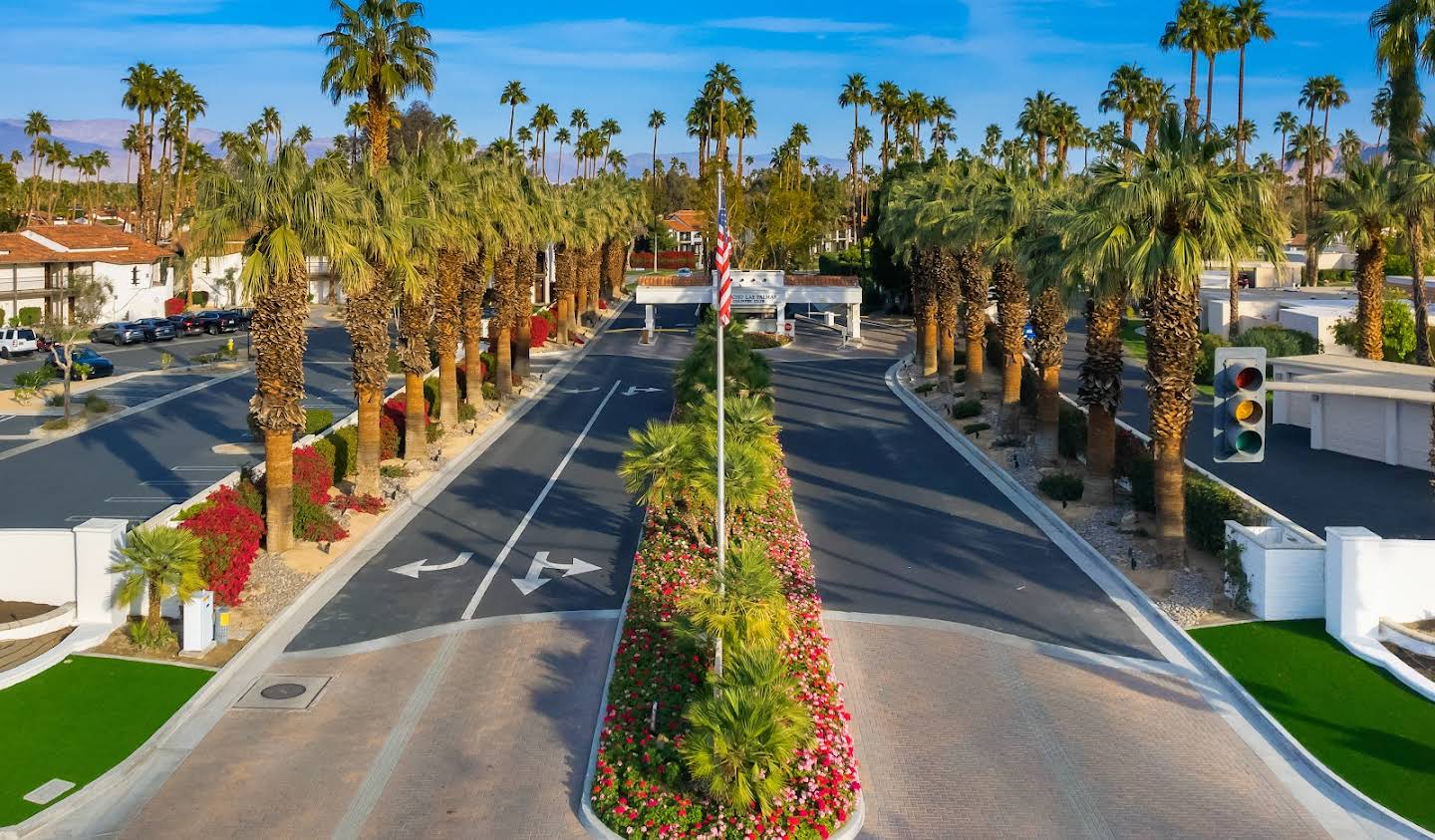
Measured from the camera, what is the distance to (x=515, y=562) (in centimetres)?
2698

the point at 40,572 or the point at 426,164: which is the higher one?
the point at 426,164

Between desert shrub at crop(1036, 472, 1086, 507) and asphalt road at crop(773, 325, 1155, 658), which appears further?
desert shrub at crop(1036, 472, 1086, 507)

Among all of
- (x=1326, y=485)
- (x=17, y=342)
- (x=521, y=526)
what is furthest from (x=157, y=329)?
(x=1326, y=485)

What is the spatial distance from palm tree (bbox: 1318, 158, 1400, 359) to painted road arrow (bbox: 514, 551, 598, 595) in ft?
85.9

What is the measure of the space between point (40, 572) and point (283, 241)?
7884 mm

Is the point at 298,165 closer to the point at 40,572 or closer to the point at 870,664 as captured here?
the point at 40,572

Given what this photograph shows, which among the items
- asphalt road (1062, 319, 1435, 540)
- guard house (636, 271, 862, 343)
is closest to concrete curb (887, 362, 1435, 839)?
asphalt road (1062, 319, 1435, 540)

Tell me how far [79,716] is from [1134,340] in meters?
60.6

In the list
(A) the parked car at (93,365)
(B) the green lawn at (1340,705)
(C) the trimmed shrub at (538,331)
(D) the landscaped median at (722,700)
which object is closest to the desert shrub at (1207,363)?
(B) the green lawn at (1340,705)

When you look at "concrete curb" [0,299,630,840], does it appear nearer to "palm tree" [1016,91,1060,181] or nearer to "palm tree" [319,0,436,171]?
"palm tree" [319,0,436,171]

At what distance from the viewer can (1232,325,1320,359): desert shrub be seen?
49.8 metres

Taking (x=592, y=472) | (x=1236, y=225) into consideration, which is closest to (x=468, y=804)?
(x=1236, y=225)

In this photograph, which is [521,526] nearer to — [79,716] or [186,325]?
[79,716]

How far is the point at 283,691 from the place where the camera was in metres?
19.9
